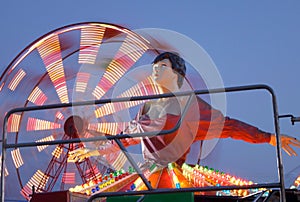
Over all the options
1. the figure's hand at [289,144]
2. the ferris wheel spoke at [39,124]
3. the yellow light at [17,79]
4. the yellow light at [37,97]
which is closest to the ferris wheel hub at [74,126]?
the ferris wheel spoke at [39,124]

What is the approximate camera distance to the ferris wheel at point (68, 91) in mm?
7793

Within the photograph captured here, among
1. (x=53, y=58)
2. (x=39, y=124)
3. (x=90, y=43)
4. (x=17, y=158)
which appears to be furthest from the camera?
(x=53, y=58)

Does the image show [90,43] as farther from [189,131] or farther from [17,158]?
[189,131]

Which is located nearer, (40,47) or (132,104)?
(132,104)

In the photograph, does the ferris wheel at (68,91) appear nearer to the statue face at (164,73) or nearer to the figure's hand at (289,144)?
the statue face at (164,73)

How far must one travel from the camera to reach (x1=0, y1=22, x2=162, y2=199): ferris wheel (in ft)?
25.6

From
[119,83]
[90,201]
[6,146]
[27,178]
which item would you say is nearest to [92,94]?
[119,83]

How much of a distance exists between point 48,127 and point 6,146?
413 cm

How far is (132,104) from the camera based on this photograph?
7.53 metres

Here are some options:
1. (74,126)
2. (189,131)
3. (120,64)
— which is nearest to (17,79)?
(74,126)

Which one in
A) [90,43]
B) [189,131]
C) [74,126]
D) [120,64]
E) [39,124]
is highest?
[90,43]

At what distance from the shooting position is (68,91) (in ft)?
30.0

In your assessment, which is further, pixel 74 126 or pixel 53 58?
pixel 53 58

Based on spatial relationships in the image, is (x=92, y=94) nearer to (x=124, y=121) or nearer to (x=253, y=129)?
(x=124, y=121)
